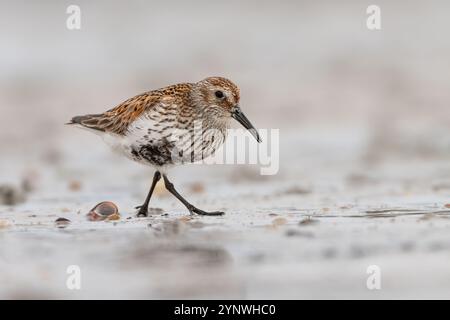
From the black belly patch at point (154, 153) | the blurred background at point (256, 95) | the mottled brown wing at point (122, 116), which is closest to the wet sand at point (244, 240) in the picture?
the blurred background at point (256, 95)

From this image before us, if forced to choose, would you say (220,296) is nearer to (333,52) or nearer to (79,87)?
(79,87)

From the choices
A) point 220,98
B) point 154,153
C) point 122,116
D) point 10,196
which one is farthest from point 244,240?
point 10,196

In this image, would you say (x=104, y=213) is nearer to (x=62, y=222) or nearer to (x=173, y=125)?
(x=62, y=222)

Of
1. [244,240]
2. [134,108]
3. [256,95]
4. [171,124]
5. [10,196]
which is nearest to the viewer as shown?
[244,240]

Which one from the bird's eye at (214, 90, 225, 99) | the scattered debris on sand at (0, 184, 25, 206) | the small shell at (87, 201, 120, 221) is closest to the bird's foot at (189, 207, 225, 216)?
the small shell at (87, 201, 120, 221)

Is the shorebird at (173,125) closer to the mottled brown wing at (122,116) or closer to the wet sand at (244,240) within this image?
the mottled brown wing at (122,116)

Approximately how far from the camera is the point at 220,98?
8.68 meters

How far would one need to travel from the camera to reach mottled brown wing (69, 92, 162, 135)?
849cm

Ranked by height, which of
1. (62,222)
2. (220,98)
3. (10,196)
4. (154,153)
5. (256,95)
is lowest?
(62,222)

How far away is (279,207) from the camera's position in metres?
8.62

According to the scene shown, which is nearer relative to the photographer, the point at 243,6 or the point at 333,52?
the point at 333,52

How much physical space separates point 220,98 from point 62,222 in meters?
1.90

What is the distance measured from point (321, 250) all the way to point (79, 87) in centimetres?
1091

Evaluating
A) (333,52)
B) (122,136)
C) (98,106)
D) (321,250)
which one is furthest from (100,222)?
(333,52)
